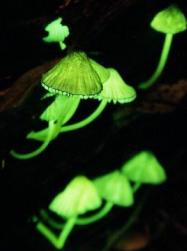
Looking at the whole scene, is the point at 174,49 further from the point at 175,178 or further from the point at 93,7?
the point at 175,178

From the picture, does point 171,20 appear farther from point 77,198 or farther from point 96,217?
point 96,217

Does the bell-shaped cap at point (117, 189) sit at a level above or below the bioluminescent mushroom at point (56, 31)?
below

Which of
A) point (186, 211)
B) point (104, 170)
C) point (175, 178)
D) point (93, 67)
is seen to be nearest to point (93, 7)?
point (93, 67)

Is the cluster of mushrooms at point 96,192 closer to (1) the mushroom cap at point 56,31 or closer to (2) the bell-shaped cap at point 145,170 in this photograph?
(2) the bell-shaped cap at point 145,170

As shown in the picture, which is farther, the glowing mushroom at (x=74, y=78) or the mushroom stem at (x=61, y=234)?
the mushroom stem at (x=61, y=234)

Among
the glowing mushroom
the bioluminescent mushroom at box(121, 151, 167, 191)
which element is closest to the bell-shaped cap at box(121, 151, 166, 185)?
the bioluminescent mushroom at box(121, 151, 167, 191)

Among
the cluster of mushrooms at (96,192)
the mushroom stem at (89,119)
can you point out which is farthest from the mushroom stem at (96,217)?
the mushroom stem at (89,119)
